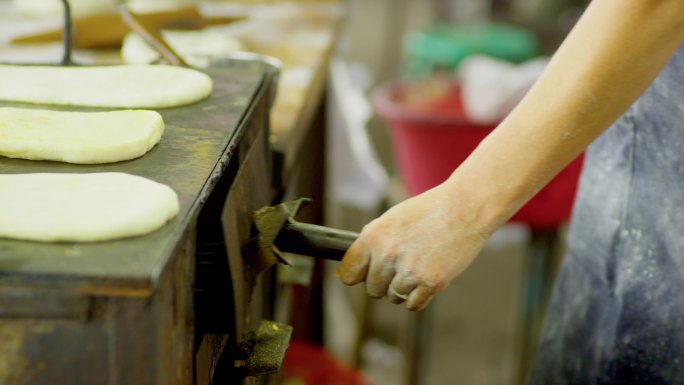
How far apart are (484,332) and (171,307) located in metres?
2.92

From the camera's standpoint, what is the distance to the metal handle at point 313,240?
3.30 feet

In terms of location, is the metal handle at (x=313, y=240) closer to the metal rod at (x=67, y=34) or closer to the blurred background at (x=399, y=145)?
the blurred background at (x=399, y=145)

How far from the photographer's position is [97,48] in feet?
6.84

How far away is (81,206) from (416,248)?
1.34 ft

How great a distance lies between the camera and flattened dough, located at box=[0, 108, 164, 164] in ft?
3.22

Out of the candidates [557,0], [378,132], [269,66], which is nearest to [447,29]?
[378,132]

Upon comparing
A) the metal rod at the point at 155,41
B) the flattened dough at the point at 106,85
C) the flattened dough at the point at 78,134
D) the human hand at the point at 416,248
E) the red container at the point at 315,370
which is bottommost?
the red container at the point at 315,370

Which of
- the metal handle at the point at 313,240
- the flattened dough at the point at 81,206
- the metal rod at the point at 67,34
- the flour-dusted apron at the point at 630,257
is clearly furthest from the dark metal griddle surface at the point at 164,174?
the flour-dusted apron at the point at 630,257

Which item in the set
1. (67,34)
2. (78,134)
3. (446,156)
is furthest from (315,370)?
(78,134)

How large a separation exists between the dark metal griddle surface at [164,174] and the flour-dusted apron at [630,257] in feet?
2.04

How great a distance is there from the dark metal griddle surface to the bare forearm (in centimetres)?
32

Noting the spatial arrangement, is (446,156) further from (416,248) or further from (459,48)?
(459,48)

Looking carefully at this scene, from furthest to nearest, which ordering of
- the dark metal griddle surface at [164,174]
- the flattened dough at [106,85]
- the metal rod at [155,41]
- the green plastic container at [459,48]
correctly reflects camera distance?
the green plastic container at [459,48], the metal rod at [155,41], the flattened dough at [106,85], the dark metal griddle surface at [164,174]

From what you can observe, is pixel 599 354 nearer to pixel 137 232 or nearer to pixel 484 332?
pixel 137 232
